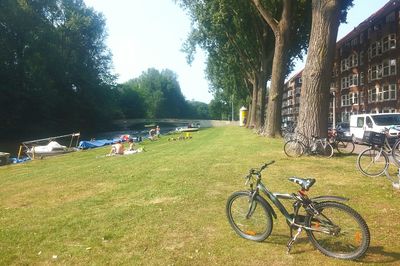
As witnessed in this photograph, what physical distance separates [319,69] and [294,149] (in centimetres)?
290

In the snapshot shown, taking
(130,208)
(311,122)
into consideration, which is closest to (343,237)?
(130,208)

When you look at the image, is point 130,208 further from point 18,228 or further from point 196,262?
point 196,262

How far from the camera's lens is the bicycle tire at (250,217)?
6.73 m

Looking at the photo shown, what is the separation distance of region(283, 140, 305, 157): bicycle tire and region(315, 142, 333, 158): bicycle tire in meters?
0.52

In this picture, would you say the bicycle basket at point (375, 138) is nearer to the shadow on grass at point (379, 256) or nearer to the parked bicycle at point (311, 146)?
the parked bicycle at point (311, 146)

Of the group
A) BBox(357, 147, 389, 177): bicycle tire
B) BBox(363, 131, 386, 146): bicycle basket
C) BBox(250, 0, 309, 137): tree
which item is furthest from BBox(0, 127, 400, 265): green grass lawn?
BBox(250, 0, 309, 137): tree

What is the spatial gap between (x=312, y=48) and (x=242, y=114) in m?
52.7

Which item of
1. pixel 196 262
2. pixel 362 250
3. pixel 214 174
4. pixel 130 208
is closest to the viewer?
pixel 362 250

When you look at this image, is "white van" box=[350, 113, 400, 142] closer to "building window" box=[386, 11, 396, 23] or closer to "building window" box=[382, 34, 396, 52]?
"building window" box=[382, 34, 396, 52]

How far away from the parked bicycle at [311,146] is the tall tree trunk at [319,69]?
21 cm

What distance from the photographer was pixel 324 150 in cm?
1603

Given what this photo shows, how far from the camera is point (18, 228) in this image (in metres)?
8.19

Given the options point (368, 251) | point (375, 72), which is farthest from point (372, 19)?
point (368, 251)

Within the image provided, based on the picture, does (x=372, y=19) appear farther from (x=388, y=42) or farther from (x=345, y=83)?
(x=345, y=83)
